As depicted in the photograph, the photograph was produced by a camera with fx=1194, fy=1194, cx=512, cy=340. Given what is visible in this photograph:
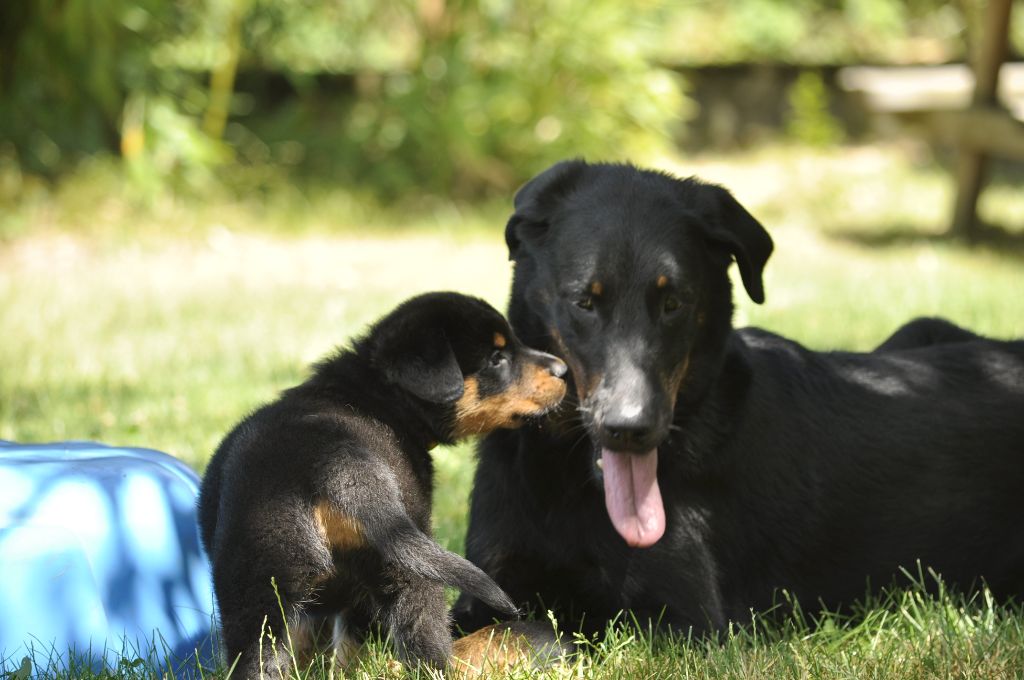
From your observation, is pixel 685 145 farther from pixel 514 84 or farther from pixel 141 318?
pixel 141 318

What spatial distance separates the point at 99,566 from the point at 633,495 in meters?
1.52

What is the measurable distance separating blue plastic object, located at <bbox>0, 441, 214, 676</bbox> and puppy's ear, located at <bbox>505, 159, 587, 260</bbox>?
133 cm

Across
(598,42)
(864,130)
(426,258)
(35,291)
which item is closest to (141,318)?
(35,291)

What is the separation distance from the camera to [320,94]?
14.7 meters

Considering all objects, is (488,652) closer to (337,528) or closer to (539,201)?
(337,528)

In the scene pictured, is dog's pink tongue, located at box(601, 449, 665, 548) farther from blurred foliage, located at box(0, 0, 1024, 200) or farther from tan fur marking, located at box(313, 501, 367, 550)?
blurred foliage, located at box(0, 0, 1024, 200)

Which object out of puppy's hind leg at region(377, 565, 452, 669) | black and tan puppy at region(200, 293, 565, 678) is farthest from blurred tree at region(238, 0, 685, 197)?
puppy's hind leg at region(377, 565, 452, 669)

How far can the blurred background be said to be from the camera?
8289 millimetres

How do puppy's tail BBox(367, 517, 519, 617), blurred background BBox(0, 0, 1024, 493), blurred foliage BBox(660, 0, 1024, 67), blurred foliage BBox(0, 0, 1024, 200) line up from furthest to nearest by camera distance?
blurred foliage BBox(660, 0, 1024, 67) < blurred foliage BBox(0, 0, 1024, 200) < blurred background BBox(0, 0, 1024, 493) < puppy's tail BBox(367, 517, 519, 617)

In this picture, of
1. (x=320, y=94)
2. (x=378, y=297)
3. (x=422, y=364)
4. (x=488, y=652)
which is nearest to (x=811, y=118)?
(x=320, y=94)

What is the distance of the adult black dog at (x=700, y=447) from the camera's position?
3.40 metres

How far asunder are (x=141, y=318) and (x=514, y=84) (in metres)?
5.21

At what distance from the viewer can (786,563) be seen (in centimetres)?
371

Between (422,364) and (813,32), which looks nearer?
(422,364)
